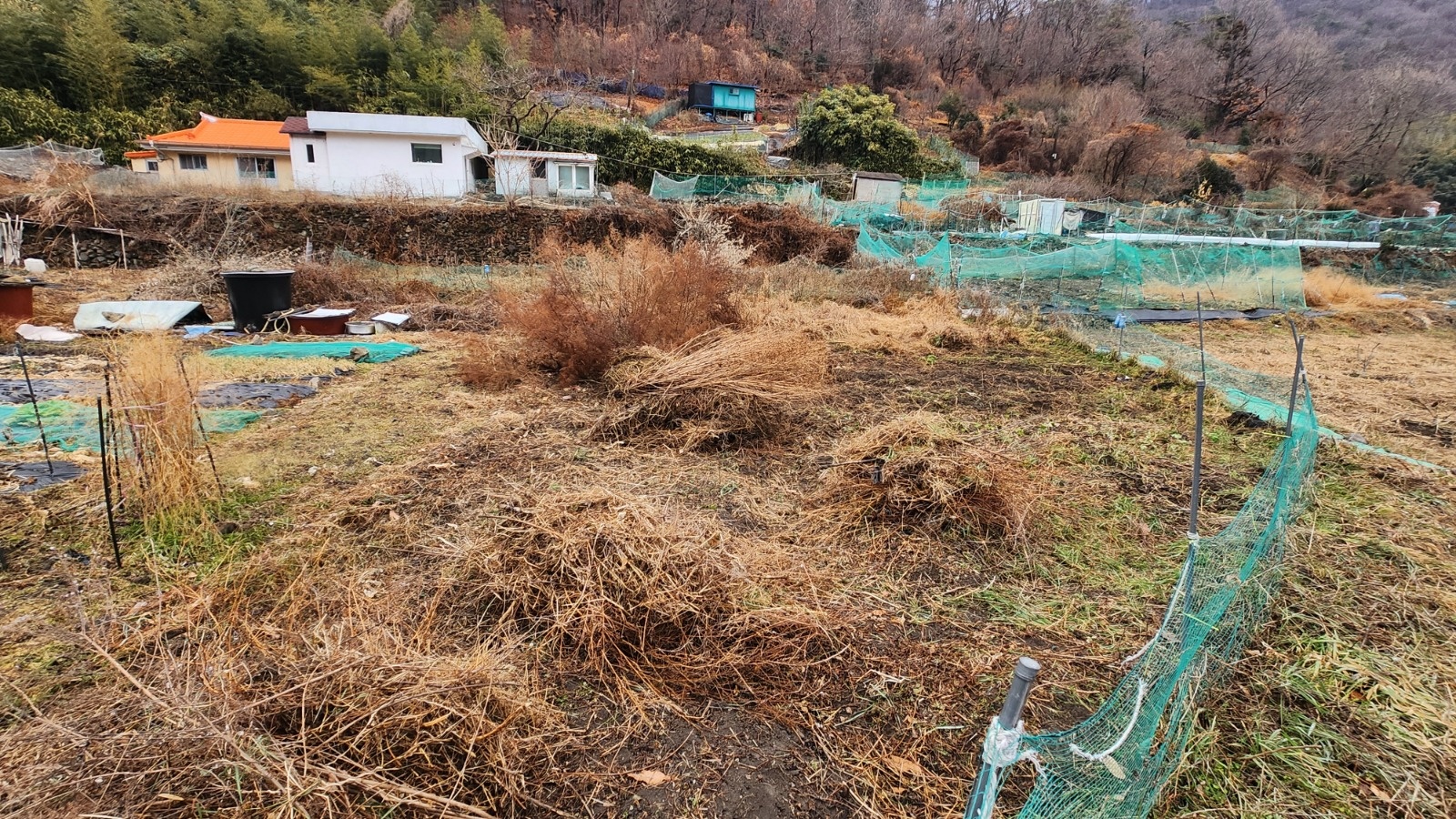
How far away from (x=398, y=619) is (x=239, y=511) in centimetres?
195

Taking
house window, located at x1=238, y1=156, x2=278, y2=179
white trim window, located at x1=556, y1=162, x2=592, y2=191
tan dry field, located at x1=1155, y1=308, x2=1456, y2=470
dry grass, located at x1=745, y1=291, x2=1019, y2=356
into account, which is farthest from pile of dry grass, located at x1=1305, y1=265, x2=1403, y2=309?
house window, located at x1=238, y1=156, x2=278, y2=179

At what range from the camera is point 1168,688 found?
A: 2148 millimetres

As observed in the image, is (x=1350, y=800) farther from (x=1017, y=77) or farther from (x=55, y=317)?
(x=1017, y=77)

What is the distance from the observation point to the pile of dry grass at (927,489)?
3.89 meters

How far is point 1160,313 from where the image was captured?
39.8ft

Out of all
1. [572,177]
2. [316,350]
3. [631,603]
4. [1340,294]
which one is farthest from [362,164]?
Result: [1340,294]

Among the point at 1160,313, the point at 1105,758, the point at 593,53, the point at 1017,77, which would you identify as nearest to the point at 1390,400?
the point at 1160,313

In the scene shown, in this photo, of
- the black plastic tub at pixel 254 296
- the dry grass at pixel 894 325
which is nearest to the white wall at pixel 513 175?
the black plastic tub at pixel 254 296

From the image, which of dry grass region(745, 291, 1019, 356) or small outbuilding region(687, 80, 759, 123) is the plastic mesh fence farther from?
small outbuilding region(687, 80, 759, 123)

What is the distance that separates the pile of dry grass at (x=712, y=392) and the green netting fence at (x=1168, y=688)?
3147mm

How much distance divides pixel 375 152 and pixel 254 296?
50.8ft

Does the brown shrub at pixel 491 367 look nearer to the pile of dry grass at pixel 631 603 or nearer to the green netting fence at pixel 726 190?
the pile of dry grass at pixel 631 603

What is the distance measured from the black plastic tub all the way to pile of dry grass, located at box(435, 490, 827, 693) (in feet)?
29.2

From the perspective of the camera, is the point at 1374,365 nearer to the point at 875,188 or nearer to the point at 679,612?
the point at 679,612
